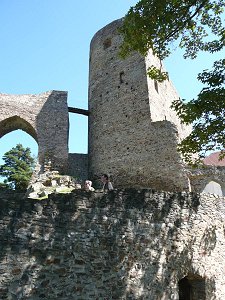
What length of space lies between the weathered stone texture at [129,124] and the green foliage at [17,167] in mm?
11062

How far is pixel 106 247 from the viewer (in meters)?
6.96


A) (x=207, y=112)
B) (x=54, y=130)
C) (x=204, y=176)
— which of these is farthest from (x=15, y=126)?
(x=207, y=112)

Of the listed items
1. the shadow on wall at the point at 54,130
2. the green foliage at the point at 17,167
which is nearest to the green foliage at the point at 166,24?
the shadow on wall at the point at 54,130

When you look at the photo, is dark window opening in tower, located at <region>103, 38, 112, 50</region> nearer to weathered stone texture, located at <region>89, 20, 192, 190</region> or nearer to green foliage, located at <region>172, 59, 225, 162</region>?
weathered stone texture, located at <region>89, 20, 192, 190</region>

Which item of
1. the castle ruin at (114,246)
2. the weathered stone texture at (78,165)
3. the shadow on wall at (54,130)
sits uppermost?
the shadow on wall at (54,130)

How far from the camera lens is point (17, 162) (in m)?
30.5

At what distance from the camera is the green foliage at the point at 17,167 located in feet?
92.0

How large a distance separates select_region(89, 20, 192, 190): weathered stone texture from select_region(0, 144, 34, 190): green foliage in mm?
11062

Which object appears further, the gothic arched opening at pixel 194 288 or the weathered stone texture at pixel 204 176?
the weathered stone texture at pixel 204 176

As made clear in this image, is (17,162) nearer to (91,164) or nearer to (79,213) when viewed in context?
(91,164)

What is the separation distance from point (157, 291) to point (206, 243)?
2.14 meters

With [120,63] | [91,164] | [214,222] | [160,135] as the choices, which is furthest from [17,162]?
[214,222]

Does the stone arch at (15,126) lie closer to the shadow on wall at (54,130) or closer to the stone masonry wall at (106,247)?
the shadow on wall at (54,130)

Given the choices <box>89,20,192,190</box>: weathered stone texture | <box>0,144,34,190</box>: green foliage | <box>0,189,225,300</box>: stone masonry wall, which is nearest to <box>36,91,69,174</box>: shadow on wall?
<box>89,20,192,190</box>: weathered stone texture
